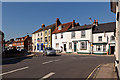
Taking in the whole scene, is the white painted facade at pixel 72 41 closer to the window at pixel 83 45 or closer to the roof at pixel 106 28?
the window at pixel 83 45

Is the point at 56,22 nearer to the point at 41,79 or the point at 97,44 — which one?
the point at 97,44

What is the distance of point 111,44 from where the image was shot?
28.2 metres

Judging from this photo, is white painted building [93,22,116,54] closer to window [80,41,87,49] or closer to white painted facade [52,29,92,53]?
white painted facade [52,29,92,53]

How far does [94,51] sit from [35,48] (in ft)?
105

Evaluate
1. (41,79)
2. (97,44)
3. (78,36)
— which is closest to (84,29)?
(78,36)

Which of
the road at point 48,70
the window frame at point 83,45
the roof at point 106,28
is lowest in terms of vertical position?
the road at point 48,70

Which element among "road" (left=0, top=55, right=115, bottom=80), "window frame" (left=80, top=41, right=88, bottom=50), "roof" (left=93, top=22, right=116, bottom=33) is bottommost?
"road" (left=0, top=55, right=115, bottom=80)

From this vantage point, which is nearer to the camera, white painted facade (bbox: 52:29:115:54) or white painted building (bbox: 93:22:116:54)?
white painted building (bbox: 93:22:116:54)

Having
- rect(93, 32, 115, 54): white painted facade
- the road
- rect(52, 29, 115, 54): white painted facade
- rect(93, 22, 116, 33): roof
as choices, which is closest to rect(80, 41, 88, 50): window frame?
rect(52, 29, 115, 54): white painted facade

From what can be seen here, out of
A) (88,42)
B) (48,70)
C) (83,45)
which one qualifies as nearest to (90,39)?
(88,42)

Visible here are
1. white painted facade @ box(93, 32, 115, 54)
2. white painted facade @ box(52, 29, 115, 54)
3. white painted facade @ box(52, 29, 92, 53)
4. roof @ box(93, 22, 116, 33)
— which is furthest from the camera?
white painted facade @ box(52, 29, 92, 53)

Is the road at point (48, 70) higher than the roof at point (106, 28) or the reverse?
the reverse

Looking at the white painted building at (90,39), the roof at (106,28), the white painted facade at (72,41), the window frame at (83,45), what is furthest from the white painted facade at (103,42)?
the window frame at (83,45)

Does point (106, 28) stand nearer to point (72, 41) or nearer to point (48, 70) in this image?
point (72, 41)
